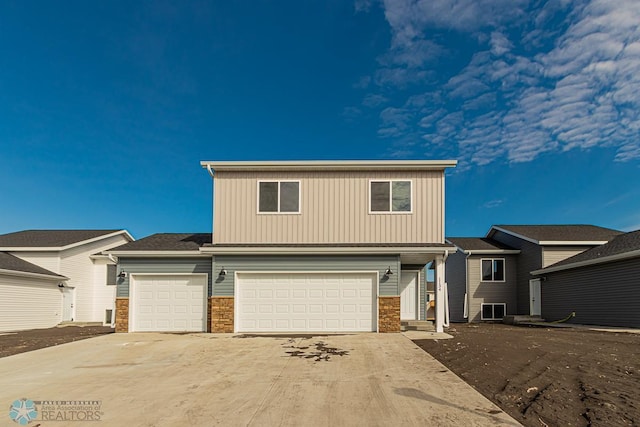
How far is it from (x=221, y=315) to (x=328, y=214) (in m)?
4.74

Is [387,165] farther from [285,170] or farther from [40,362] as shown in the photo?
[40,362]

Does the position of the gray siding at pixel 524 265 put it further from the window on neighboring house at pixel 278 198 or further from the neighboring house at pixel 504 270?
the window on neighboring house at pixel 278 198

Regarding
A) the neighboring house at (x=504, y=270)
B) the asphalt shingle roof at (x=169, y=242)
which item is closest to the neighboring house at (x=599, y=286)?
the neighboring house at (x=504, y=270)

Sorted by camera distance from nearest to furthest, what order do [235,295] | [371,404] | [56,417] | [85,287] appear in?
[56,417] → [371,404] → [235,295] → [85,287]

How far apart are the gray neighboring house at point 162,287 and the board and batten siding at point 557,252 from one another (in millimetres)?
16029

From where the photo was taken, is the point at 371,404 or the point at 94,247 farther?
the point at 94,247

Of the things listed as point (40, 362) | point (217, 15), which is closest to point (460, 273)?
point (217, 15)

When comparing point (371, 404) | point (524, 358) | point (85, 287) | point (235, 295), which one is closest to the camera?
point (371, 404)

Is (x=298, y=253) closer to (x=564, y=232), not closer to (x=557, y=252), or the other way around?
(x=557, y=252)

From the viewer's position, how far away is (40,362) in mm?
8820

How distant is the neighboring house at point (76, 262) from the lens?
20.5 m

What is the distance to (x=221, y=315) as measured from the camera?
509 inches

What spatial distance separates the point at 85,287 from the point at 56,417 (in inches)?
761

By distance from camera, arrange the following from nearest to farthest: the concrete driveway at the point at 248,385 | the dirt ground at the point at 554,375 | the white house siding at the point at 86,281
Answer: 1. the dirt ground at the point at 554,375
2. the concrete driveway at the point at 248,385
3. the white house siding at the point at 86,281
